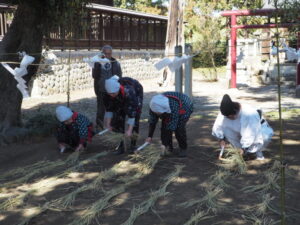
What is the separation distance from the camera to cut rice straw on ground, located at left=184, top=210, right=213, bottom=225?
10.5ft

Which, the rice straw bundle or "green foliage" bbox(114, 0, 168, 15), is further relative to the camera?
"green foliage" bbox(114, 0, 168, 15)

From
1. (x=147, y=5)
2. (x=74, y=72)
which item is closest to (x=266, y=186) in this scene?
(x=74, y=72)

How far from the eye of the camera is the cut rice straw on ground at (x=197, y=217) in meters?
3.21

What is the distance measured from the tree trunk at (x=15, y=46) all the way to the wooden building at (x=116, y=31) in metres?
5.50

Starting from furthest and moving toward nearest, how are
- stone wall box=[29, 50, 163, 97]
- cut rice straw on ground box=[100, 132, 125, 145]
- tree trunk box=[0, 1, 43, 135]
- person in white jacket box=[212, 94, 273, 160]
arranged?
stone wall box=[29, 50, 163, 97] → tree trunk box=[0, 1, 43, 135] → cut rice straw on ground box=[100, 132, 125, 145] → person in white jacket box=[212, 94, 273, 160]

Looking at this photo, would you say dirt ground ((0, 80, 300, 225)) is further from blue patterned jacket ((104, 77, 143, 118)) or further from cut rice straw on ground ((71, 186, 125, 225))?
blue patterned jacket ((104, 77, 143, 118))

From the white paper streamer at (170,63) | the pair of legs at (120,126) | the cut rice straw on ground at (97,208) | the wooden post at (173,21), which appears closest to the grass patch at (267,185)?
the cut rice straw on ground at (97,208)

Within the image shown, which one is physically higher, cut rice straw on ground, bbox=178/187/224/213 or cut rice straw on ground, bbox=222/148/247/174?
cut rice straw on ground, bbox=222/148/247/174

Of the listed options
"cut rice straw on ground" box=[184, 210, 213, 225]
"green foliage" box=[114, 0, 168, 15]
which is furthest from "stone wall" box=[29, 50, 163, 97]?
"green foliage" box=[114, 0, 168, 15]

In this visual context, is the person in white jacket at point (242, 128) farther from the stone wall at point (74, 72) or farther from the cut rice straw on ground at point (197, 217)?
the stone wall at point (74, 72)

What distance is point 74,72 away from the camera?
46.2 feet

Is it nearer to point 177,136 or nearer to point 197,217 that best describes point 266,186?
point 197,217

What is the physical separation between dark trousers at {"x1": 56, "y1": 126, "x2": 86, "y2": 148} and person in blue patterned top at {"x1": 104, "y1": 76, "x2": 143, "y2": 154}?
1.79 ft

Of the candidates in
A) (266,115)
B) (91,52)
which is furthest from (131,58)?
(266,115)
